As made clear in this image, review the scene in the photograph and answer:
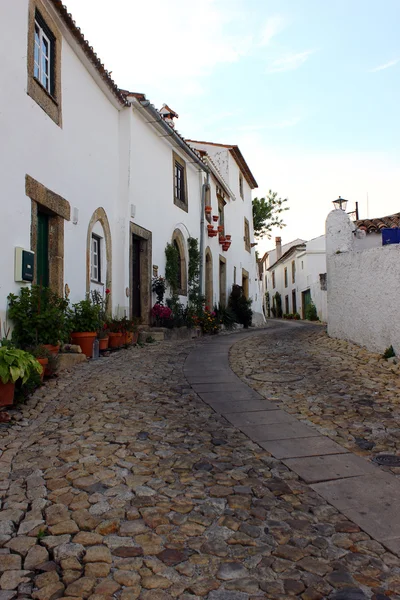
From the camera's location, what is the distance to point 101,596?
207cm

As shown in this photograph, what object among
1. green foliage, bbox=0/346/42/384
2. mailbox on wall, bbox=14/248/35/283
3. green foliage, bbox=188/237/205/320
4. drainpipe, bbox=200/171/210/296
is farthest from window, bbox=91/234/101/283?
drainpipe, bbox=200/171/210/296

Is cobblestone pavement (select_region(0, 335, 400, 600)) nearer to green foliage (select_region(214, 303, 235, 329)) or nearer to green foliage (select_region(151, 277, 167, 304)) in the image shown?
green foliage (select_region(151, 277, 167, 304))

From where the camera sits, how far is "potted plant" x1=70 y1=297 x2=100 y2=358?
306 inches

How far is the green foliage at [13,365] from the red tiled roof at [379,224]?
792 cm

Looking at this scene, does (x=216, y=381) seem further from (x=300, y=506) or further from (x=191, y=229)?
(x=191, y=229)

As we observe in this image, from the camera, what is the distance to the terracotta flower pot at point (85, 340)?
776cm

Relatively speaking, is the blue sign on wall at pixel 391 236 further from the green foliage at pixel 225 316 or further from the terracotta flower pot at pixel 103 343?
the green foliage at pixel 225 316

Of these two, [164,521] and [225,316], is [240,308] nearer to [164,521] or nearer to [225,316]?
[225,316]

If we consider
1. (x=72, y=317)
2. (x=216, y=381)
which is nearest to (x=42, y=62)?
(x=72, y=317)

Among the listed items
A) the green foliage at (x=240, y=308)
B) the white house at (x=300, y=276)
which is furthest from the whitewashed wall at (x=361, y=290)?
the white house at (x=300, y=276)

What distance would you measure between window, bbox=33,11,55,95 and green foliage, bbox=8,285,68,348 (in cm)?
311

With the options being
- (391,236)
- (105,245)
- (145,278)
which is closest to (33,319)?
(105,245)

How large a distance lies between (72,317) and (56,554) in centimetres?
575

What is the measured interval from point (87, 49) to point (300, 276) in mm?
24026
